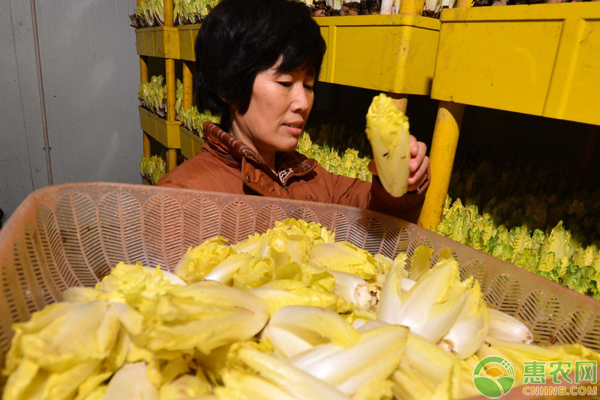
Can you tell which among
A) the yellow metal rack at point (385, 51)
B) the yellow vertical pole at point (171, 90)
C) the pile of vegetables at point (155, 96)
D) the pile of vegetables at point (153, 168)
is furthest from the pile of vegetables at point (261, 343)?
the pile of vegetables at point (153, 168)

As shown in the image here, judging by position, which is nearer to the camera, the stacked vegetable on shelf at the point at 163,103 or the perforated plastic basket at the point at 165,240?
the perforated plastic basket at the point at 165,240

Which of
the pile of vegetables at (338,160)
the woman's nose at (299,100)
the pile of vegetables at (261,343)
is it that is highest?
the woman's nose at (299,100)

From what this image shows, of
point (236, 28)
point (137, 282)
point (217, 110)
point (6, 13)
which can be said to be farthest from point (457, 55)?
point (6, 13)

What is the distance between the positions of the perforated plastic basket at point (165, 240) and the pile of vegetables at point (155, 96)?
120 inches

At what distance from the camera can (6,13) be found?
371 centimetres

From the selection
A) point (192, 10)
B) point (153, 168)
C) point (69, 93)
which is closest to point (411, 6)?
point (192, 10)

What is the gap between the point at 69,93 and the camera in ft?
13.7

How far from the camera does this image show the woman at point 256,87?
47.5 inches

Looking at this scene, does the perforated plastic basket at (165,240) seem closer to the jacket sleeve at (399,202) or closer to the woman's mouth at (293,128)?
the jacket sleeve at (399,202)

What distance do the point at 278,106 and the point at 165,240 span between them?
1.82ft

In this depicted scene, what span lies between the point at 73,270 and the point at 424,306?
709 mm

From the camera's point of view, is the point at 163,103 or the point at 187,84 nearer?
the point at 187,84

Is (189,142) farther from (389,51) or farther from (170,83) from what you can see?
(389,51)

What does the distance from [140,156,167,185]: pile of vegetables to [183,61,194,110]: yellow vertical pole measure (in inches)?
40.2
